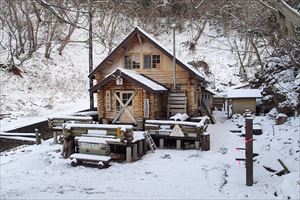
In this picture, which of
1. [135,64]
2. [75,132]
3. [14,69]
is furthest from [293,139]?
[14,69]

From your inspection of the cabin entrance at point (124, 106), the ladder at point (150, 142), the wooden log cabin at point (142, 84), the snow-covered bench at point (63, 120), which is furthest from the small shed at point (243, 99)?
the snow-covered bench at point (63, 120)

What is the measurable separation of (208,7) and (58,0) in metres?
36.0

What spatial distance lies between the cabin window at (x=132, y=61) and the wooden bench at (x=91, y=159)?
8.66 m

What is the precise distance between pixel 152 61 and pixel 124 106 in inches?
138

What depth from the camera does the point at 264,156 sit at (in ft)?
44.5

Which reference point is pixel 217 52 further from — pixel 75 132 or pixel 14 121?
pixel 75 132

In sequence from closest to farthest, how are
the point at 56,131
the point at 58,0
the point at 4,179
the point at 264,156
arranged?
the point at 58,0 < the point at 4,179 < the point at 264,156 < the point at 56,131

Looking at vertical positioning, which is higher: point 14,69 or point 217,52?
point 217,52

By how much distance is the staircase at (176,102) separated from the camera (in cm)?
2071

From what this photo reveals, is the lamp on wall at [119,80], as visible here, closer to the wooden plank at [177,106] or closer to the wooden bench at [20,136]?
the wooden plank at [177,106]

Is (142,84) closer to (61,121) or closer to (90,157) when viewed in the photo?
(61,121)

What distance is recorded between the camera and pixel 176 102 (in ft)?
68.5

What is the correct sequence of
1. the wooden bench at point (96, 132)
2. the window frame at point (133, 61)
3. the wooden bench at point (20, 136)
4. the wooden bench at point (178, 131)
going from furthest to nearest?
the window frame at point (133, 61), the wooden bench at point (20, 136), the wooden bench at point (178, 131), the wooden bench at point (96, 132)

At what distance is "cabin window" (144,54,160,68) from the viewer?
68.6 feet
